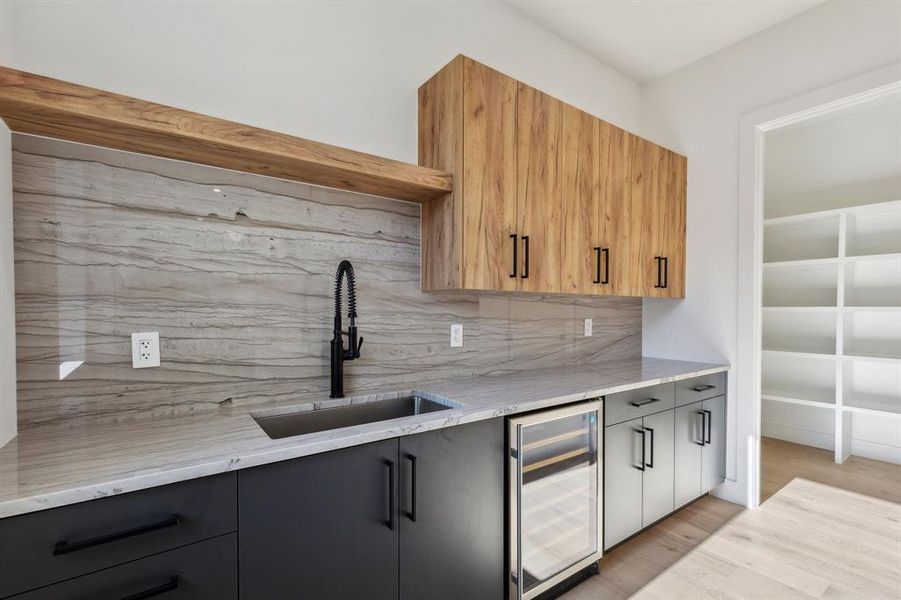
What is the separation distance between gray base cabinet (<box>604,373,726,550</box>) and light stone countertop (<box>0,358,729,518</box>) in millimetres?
408

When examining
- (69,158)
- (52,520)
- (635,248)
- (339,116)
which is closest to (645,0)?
(635,248)

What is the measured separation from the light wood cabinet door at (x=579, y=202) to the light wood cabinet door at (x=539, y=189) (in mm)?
40

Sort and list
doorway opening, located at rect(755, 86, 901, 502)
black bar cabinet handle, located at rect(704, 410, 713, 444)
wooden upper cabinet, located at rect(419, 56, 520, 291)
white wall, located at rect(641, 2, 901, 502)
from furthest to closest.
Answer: doorway opening, located at rect(755, 86, 901, 502), black bar cabinet handle, located at rect(704, 410, 713, 444), white wall, located at rect(641, 2, 901, 502), wooden upper cabinet, located at rect(419, 56, 520, 291)

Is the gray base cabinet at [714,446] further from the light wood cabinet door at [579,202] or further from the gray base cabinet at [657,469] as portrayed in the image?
the light wood cabinet door at [579,202]

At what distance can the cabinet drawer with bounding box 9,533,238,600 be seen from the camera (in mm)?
847

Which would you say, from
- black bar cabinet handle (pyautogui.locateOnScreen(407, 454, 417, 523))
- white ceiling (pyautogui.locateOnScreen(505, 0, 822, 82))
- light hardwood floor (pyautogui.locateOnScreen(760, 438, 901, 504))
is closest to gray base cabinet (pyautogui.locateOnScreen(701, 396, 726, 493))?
light hardwood floor (pyautogui.locateOnScreen(760, 438, 901, 504))

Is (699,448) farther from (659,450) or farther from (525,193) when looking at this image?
(525,193)

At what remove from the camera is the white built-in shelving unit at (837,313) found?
9.99ft

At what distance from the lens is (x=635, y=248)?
96.5 inches

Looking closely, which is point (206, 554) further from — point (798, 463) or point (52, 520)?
point (798, 463)

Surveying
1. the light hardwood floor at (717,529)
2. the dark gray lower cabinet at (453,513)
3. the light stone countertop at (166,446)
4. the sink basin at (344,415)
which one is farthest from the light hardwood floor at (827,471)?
the sink basin at (344,415)

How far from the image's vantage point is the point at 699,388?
7.95 feet

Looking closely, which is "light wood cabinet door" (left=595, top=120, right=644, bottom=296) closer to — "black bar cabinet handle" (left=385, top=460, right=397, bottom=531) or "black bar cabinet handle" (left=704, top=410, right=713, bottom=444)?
"black bar cabinet handle" (left=704, top=410, right=713, bottom=444)

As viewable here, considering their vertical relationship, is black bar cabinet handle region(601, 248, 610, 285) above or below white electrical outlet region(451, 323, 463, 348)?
above
